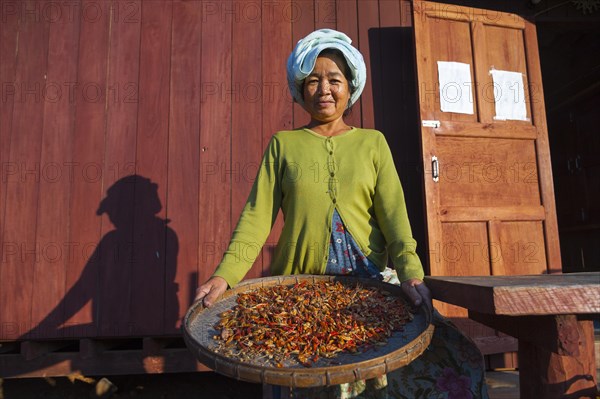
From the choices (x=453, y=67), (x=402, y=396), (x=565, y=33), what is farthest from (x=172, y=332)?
(x=565, y=33)

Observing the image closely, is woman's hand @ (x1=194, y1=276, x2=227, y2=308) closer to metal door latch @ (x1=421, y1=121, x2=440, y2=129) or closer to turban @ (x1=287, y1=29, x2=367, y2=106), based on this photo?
turban @ (x1=287, y1=29, x2=367, y2=106)

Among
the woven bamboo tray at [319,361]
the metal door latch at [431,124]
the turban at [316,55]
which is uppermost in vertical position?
the metal door latch at [431,124]

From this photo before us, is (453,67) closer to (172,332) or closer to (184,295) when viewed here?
(184,295)

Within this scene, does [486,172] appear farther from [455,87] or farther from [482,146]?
[455,87]

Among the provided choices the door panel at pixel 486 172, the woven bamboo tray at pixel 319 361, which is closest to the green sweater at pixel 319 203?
the woven bamboo tray at pixel 319 361

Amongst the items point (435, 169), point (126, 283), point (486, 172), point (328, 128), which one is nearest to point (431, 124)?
point (435, 169)

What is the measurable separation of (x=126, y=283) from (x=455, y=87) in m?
3.19

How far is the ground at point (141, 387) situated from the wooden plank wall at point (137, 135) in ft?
2.52

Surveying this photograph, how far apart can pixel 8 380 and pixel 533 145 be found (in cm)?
520

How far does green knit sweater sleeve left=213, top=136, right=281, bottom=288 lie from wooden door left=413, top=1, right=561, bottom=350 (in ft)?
5.89

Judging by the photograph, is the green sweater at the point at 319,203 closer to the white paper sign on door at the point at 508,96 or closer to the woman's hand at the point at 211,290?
the woman's hand at the point at 211,290

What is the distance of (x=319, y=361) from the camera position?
1.07 m

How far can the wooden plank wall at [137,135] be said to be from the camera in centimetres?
300

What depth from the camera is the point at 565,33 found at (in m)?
5.04
